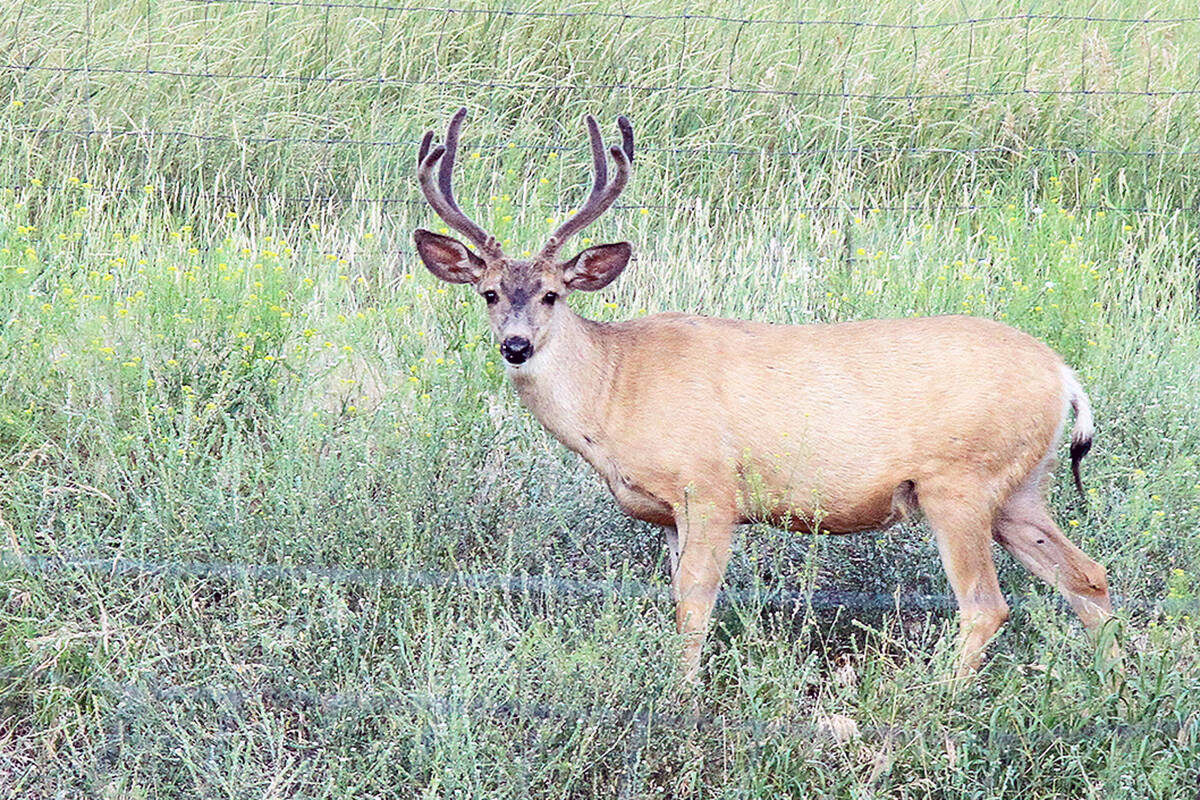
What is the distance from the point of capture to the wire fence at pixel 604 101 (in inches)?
319

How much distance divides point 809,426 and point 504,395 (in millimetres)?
1367

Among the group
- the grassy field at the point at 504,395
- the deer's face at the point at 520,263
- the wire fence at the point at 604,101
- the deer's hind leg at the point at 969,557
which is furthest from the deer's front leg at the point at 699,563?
the wire fence at the point at 604,101

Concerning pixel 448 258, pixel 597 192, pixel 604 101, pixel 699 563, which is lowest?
pixel 699 563

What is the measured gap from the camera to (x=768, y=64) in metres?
8.89

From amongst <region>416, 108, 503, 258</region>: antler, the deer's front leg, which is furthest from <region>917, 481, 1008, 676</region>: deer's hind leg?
<region>416, 108, 503, 258</region>: antler

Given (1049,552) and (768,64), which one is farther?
(768,64)

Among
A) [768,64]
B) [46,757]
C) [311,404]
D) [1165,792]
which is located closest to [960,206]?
[768,64]

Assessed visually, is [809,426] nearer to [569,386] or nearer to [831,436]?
[831,436]

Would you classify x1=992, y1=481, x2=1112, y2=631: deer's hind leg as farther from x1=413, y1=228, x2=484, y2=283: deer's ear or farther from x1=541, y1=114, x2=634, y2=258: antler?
x1=413, y1=228, x2=484, y2=283: deer's ear

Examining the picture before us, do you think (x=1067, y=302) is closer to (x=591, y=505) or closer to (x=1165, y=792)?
(x=591, y=505)

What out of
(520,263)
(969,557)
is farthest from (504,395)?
(969,557)

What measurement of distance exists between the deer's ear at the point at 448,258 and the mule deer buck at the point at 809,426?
2.6 inches

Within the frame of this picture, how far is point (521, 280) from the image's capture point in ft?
15.9

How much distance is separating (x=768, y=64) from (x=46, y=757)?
19.7 ft
